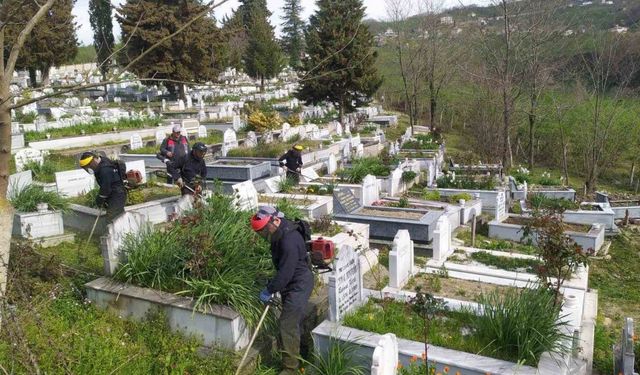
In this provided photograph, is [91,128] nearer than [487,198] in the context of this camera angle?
No

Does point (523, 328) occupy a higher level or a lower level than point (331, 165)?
higher

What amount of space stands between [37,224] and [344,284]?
21.2ft

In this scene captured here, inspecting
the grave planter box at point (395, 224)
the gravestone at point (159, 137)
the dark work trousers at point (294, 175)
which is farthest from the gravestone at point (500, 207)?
the gravestone at point (159, 137)

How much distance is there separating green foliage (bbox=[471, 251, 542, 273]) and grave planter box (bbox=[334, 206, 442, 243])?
1.35 m

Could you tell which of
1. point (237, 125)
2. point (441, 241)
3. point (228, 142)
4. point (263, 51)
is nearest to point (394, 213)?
point (441, 241)

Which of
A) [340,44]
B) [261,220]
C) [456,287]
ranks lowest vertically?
[456,287]

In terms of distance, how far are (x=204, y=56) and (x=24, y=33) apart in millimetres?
35558

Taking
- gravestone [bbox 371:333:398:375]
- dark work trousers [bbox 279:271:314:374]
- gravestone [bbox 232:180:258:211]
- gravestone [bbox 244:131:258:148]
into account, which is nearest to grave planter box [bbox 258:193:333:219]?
gravestone [bbox 232:180:258:211]

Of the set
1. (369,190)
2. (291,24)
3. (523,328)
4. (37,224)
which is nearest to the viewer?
(523,328)

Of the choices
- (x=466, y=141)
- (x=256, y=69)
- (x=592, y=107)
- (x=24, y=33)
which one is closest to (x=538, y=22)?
(x=592, y=107)

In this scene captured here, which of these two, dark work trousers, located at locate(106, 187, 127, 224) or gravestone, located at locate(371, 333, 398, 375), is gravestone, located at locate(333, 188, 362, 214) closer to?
dark work trousers, located at locate(106, 187, 127, 224)

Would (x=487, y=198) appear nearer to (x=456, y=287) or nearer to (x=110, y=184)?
(x=456, y=287)

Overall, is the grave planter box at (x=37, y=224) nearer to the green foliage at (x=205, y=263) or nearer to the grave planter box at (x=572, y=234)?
the green foliage at (x=205, y=263)

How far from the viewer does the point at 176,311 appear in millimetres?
5887
